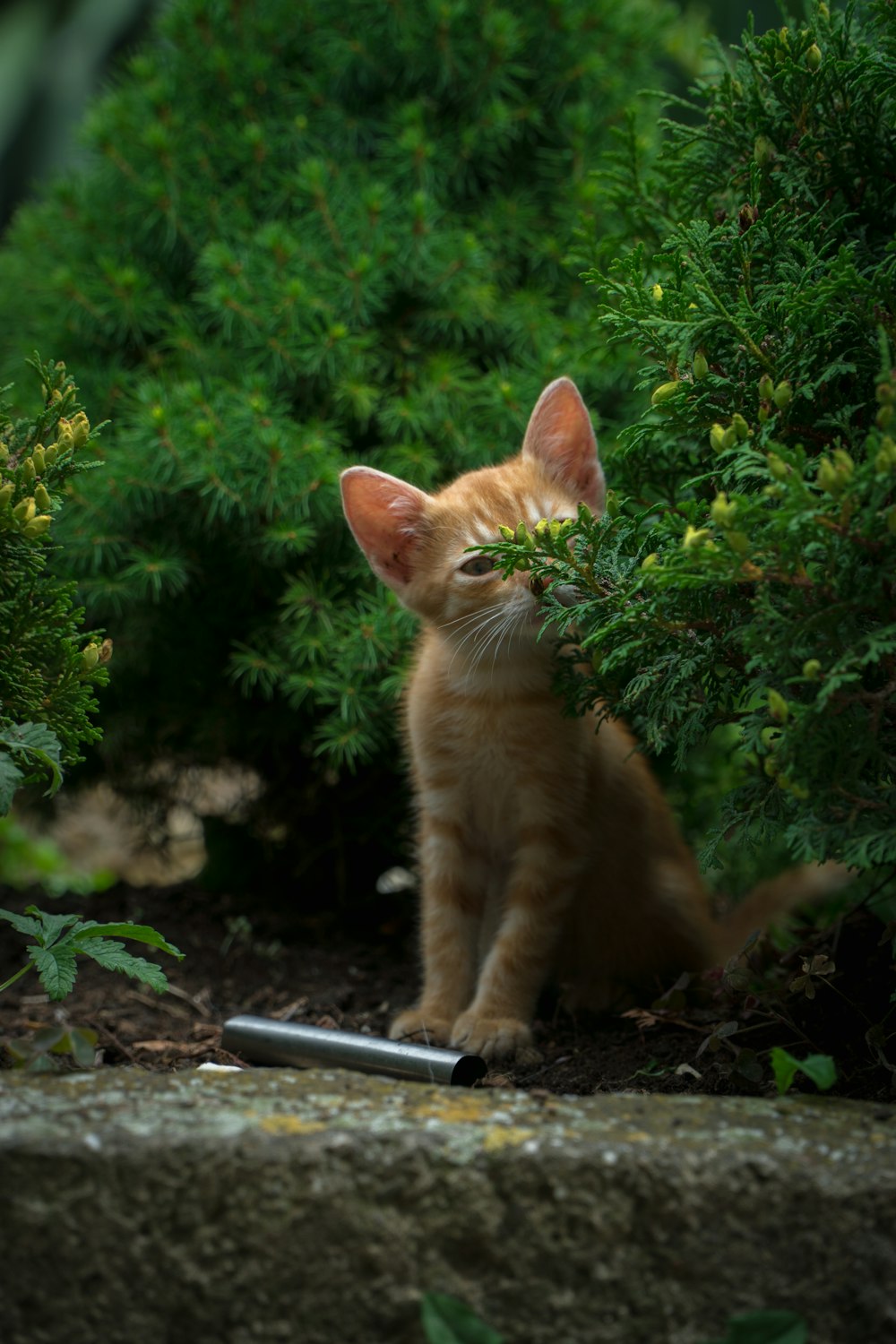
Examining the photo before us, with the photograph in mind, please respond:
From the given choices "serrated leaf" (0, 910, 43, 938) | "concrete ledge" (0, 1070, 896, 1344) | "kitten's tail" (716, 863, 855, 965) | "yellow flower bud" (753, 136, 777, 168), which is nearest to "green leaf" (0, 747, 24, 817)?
"serrated leaf" (0, 910, 43, 938)

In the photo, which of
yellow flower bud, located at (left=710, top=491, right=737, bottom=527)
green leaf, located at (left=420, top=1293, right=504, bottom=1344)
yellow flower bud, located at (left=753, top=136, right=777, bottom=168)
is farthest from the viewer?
yellow flower bud, located at (left=753, top=136, right=777, bottom=168)

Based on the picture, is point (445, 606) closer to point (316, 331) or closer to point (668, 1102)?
point (316, 331)

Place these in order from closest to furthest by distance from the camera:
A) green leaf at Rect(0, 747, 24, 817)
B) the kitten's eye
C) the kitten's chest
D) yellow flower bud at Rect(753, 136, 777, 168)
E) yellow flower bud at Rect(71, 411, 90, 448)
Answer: green leaf at Rect(0, 747, 24, 817)
yellow flower bud at Rect(71, 411, 90, 448)
yellow flower bud at Rect(753, 136, 777, 168)
the kitten's eye
the kitten's chest

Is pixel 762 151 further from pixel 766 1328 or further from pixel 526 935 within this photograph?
pixel 766 1328

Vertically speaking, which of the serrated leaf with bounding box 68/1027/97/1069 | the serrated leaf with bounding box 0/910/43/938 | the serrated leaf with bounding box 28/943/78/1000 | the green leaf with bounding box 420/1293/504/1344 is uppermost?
the serrated leaf with bounding box 0/910/43/938

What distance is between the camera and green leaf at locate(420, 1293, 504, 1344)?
4.08 ft

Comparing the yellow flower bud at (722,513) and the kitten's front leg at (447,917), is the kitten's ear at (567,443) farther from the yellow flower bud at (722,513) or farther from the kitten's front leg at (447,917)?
the yellow flower bud at (722,513)

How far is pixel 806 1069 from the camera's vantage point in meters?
1.48

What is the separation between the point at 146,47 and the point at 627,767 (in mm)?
2449

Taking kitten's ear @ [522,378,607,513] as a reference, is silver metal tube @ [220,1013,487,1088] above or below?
below

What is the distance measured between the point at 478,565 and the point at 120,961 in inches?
39.6

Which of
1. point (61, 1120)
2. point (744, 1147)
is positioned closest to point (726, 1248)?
point (744, 1147)

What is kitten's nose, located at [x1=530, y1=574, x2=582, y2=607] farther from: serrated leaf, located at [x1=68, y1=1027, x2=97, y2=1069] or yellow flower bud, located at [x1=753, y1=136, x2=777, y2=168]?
serrated leaf, located at [x1=68, y1=1027, x2=97, y2=1069]

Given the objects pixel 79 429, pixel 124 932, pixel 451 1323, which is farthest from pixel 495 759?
pixel 451 1323
